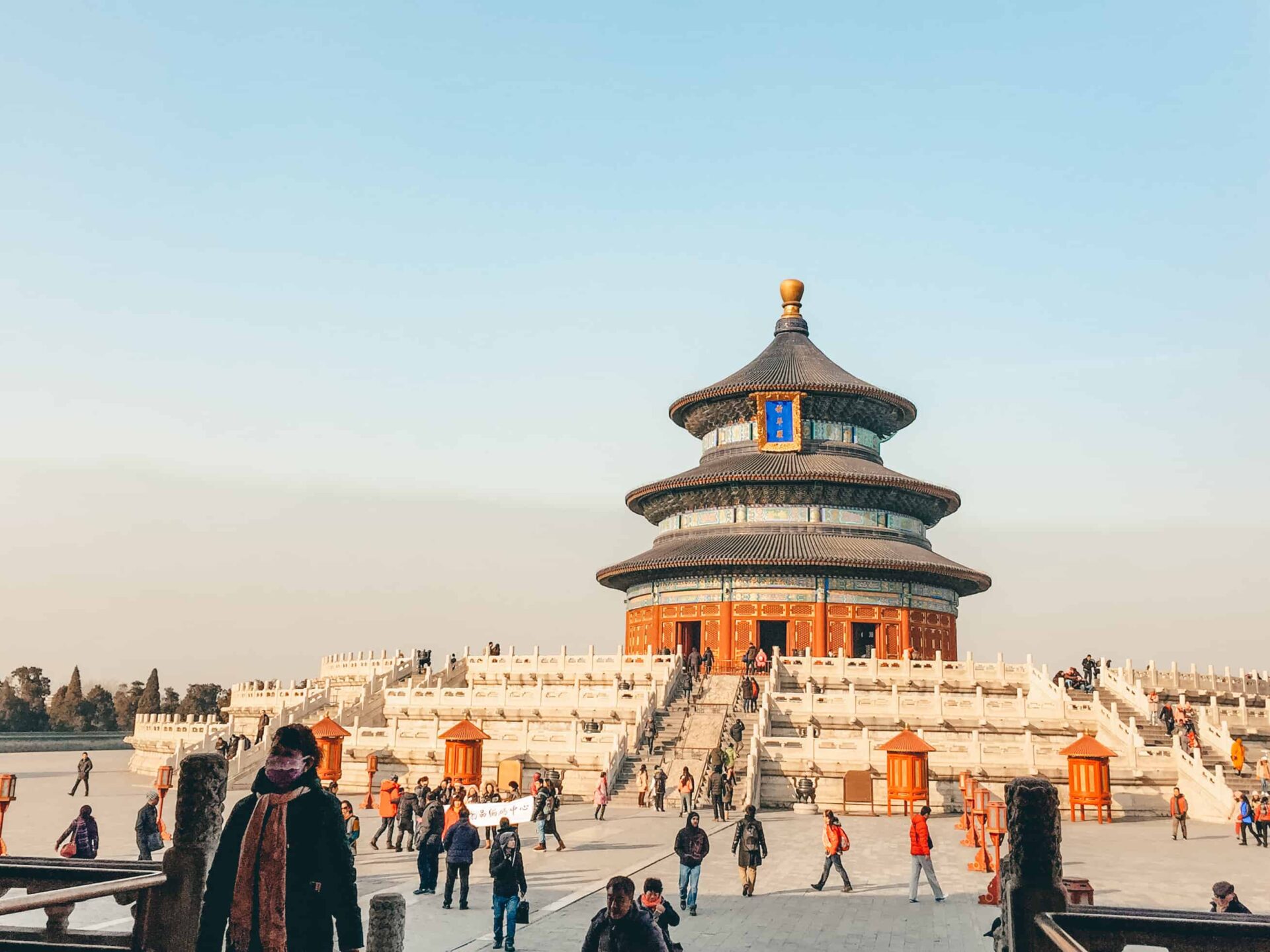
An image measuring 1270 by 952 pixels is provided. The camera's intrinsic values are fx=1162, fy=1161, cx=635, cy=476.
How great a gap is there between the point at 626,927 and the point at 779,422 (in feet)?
151

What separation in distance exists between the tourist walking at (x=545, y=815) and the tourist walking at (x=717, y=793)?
529cm

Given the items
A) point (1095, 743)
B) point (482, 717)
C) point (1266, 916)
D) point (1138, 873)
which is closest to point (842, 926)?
point (1138, 873)

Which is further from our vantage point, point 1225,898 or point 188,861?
point 1225,898

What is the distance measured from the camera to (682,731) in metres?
31.1

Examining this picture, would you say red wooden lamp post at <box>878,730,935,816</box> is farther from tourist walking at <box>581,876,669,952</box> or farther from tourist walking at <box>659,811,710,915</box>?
tourist walking at <box>581,876,669,952</box>

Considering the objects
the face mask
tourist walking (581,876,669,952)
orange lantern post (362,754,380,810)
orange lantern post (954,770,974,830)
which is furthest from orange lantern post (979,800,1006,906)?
orange lantern post (362,754,380,810)

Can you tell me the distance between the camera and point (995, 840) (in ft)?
55.9

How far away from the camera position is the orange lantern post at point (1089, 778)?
25.8 m

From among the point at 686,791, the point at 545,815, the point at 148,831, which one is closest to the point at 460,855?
the point at 545,815

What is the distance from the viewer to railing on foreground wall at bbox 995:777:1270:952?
245 inches

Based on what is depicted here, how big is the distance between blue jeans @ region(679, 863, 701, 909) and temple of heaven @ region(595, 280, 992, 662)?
102 ft

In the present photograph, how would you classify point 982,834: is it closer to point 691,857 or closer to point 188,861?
point 691,857

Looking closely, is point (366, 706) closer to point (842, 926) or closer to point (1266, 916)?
point (842, 926)

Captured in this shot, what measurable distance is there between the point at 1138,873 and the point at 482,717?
19671mm
